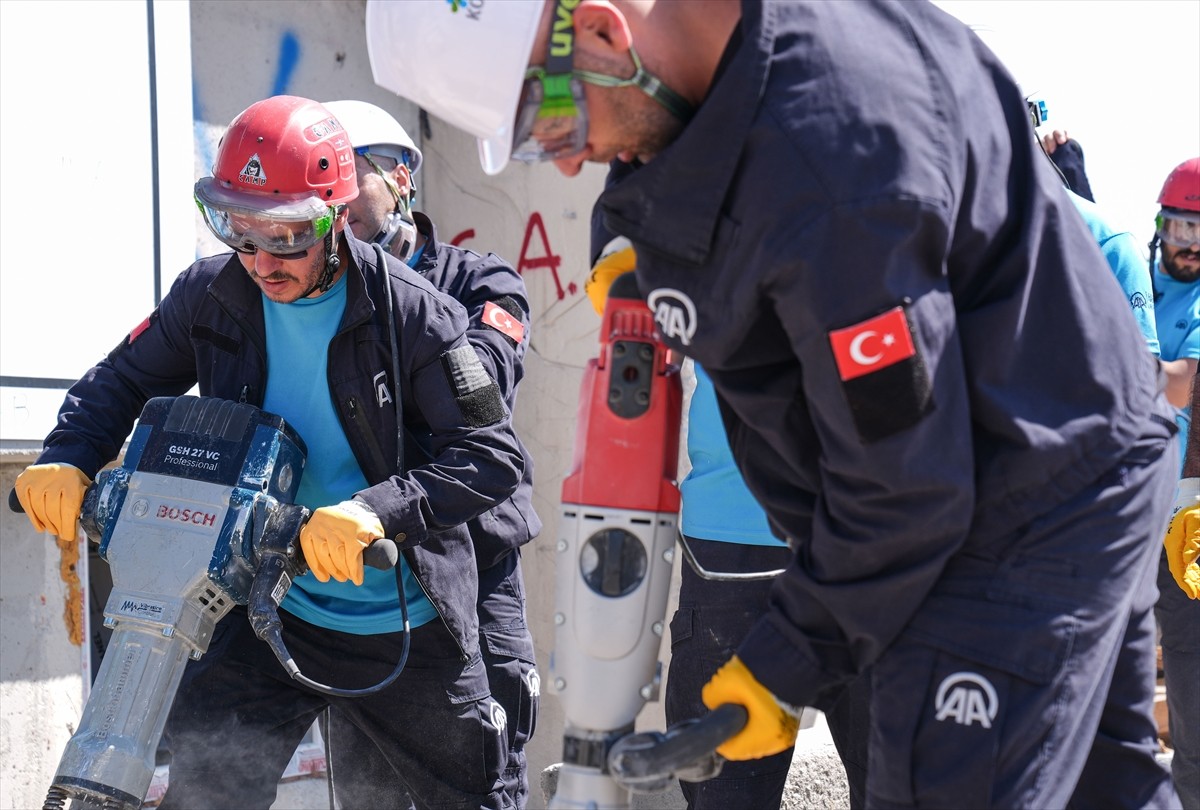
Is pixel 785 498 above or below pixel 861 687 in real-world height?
above

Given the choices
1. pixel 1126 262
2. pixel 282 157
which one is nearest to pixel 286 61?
pixel 282 157

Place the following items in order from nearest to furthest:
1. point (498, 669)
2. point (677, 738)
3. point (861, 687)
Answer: point (677, 738) → point (861, 687) → point (498, 669)

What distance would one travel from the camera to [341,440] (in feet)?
10.0

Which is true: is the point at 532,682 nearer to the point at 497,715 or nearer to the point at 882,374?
the point at 497,715

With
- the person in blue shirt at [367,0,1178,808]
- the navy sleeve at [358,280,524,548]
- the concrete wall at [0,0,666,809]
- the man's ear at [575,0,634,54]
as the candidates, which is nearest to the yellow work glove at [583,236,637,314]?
the person in blue shirt at [367,0,1178,808]

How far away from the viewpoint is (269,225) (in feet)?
9.41

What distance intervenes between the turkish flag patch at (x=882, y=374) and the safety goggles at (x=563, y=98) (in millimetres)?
439

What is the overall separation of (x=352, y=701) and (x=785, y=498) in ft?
5.27

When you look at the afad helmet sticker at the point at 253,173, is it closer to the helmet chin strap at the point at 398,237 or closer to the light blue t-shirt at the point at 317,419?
the light blue t-shirt at the point at 317,419

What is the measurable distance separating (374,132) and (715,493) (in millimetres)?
1652

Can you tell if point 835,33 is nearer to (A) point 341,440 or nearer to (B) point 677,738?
(B) point 677,738

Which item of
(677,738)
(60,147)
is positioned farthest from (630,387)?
(60,147)

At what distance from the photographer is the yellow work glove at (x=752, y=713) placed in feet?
5.94

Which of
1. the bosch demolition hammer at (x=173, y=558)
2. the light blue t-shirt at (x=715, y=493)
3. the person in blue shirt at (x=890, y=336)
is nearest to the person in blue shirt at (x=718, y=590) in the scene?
the light blue t-shirt at (x=715, y=493)
